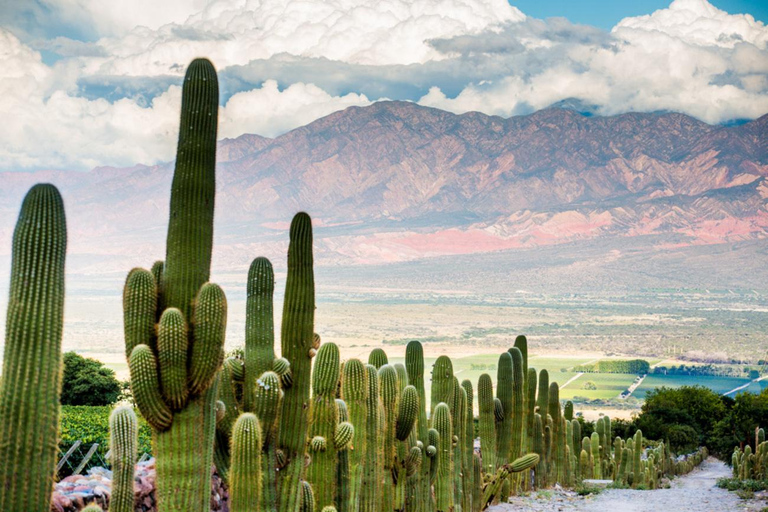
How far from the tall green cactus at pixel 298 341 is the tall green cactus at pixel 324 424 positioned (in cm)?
28

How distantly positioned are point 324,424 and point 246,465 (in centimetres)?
172

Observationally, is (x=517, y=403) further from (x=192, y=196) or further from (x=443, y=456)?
(x=192, y=196)

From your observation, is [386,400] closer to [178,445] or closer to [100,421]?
[178,445]

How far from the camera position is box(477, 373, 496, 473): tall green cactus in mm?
14312

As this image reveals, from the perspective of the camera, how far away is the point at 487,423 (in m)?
14.5

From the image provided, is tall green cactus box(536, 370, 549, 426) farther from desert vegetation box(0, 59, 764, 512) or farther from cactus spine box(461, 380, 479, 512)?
desert vegetation box(0, 59, 764, 512)

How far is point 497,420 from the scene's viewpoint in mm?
15125

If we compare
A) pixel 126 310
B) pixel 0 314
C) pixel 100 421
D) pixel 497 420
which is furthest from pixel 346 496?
pixel 100 421

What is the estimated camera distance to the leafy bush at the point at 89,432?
44.3ft

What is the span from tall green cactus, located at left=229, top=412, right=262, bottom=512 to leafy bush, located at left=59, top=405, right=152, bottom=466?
19.8ft

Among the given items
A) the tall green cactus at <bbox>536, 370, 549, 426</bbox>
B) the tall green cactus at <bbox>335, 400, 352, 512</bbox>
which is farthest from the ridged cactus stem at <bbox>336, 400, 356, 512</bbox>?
the tall green cactus at <bbox>536, 370, 549, 426</bbox>

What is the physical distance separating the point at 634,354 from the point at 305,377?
322ft

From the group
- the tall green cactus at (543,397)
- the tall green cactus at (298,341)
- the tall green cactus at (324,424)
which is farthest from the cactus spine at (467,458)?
the tall green cactus at (298,341)

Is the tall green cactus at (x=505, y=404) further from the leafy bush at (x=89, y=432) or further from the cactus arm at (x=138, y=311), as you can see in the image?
the cactus arm at (x=138, y=311)
